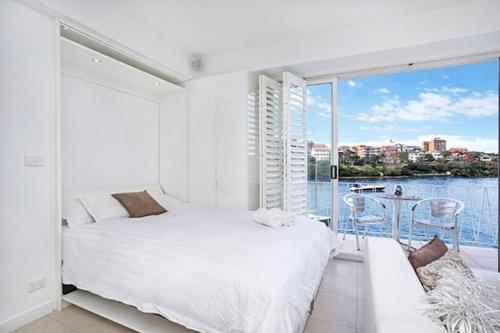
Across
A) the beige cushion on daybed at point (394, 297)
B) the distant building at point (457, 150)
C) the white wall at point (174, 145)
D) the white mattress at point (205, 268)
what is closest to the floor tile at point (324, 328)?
the white mattress at point (205, 268)

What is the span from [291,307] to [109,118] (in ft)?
9.44

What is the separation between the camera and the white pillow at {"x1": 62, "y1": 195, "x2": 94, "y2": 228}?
7.67ft

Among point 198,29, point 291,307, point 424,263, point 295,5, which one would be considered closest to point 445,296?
point 424,263

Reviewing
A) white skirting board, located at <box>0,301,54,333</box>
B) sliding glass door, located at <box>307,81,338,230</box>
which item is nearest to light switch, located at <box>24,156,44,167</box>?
white skirting board, located at <box>0,301,54,333</box>

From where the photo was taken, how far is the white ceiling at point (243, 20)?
243 centimetres

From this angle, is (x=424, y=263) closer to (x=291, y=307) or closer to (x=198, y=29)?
(x=291, y=307)

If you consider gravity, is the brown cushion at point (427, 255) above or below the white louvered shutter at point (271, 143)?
below

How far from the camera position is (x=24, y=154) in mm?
1963

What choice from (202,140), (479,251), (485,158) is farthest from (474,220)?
(202,140)

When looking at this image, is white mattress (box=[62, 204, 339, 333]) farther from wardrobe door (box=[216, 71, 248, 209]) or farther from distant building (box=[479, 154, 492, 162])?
distant building (box=[479, 154, 492, 162])

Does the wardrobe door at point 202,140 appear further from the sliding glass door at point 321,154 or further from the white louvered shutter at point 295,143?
the sliding glass door at point 321,154

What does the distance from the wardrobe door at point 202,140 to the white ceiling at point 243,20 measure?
0.48m

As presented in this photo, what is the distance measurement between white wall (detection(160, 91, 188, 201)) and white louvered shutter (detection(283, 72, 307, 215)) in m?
1.45

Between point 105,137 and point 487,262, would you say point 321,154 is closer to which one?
point 487,262
